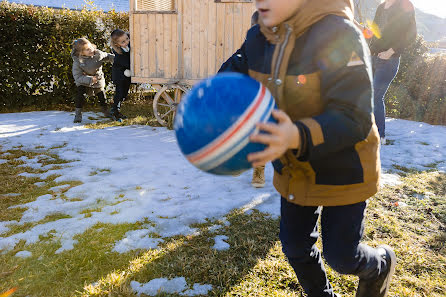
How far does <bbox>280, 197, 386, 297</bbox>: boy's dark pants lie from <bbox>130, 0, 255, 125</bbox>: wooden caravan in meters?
6.47

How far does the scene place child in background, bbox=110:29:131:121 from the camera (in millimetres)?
8477

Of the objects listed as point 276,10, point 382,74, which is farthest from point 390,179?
point 276,10

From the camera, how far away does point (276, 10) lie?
1583 mm

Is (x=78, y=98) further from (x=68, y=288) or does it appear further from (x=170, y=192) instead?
(x=68, y=288)

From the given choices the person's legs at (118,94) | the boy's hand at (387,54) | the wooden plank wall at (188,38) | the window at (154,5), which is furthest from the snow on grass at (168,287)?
the window at (154,5)

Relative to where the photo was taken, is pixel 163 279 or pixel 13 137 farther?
pixel 13 137

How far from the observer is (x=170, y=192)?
14.6ft

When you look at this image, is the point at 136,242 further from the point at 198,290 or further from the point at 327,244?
the point at 327,244

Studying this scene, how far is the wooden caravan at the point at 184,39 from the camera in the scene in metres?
7.77

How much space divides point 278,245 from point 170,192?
1781mm

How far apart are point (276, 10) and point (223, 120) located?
0.62 m

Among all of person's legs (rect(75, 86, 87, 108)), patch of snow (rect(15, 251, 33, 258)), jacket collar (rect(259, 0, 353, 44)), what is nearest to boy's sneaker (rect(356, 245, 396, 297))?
jacket collar (rect(259, 0, 353, 44))

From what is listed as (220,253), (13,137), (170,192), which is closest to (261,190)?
(170,192)

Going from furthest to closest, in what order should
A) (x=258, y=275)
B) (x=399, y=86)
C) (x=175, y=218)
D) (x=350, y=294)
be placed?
(x=399, y=86)
(x=175, y=218)
(x=258, y=275)
(x=350, y=294)
